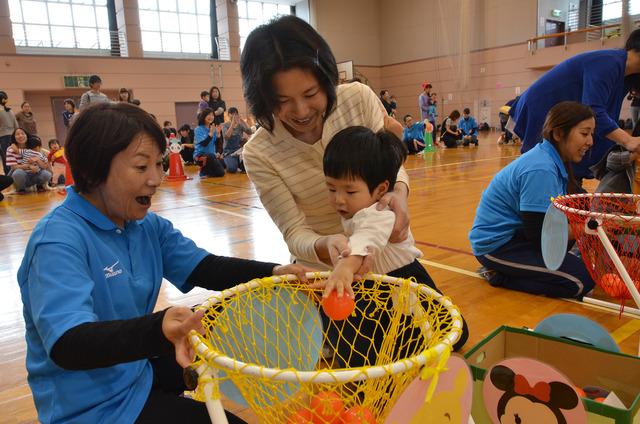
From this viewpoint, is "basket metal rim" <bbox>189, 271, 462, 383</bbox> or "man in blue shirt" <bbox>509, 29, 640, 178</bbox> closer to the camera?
"basket metal rim" <bbox>189, 271, 462, 383</bbox>

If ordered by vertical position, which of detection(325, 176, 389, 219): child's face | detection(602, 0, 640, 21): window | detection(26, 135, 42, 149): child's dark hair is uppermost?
detection(602, 0, 640, 21): window

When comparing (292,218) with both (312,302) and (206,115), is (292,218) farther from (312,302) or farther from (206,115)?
(206,115)

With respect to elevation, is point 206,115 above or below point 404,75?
below

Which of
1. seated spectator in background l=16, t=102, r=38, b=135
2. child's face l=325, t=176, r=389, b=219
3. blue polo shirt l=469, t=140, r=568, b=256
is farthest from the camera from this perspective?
seated spectator in background l=16, t=102, r=38, b=135

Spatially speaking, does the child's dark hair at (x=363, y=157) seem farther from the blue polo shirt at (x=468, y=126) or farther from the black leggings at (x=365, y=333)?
the blue polo shirt at (x=468, y=126)

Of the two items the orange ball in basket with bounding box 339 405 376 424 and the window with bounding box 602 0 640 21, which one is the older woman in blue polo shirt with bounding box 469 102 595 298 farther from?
the window with bounding box 602 0 640 21

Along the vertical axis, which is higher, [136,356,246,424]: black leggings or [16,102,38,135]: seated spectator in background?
[16,102,38,135]: seated spectator in background

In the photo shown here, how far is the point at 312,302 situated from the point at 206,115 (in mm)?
7106

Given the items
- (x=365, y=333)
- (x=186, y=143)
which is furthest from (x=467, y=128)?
(x=365, y=333)

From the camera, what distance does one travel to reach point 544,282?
2.13 m

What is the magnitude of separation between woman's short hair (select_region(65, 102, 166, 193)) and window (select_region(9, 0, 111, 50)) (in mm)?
12689

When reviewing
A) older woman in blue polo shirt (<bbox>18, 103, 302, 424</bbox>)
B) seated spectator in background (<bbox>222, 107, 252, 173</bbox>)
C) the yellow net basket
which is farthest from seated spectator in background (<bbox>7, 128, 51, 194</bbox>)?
the yellow net basket

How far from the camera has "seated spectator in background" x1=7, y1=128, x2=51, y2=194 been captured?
256 inches

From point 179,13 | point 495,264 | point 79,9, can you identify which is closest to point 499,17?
point 179,13
